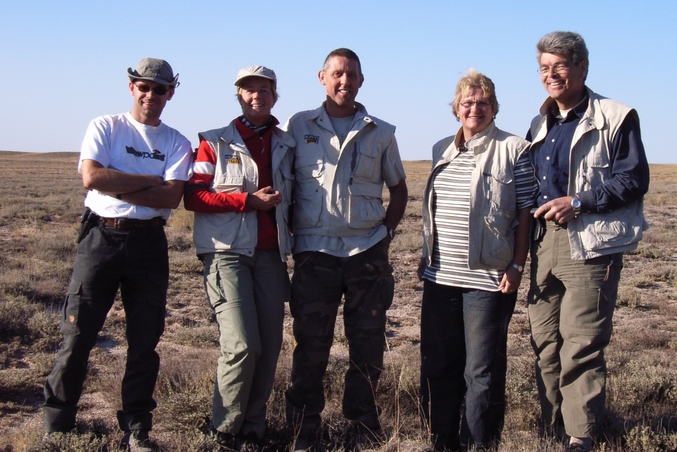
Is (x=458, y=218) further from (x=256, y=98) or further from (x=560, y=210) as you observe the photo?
(x=256, y=98)

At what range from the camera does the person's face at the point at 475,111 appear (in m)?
3.51

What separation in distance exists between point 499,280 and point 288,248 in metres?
1.25

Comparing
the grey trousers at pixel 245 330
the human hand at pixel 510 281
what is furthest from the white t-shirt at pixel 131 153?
the human hand at pixel 510 281

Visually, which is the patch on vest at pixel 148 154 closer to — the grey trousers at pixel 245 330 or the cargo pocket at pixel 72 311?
the grey trousers at pixel 245 330

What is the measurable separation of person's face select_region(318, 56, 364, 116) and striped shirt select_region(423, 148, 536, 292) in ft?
2.44

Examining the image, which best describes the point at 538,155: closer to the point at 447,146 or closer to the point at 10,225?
the point at 447,146

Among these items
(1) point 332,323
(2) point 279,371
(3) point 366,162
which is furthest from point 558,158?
(2) point 279,371

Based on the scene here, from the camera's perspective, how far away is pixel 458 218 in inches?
140

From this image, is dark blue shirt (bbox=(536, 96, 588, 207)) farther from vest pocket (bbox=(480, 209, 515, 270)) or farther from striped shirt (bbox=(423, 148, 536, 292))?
vest pocket (bbox=(480, 209, 515, 270))

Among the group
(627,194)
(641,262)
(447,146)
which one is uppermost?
(447,146)

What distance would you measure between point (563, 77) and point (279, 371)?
2.93 meters

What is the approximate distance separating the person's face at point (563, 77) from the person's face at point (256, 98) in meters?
1.59

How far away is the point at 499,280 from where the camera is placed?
3.52 metres

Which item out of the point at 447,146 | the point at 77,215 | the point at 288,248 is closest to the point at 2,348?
the point at 288,248
